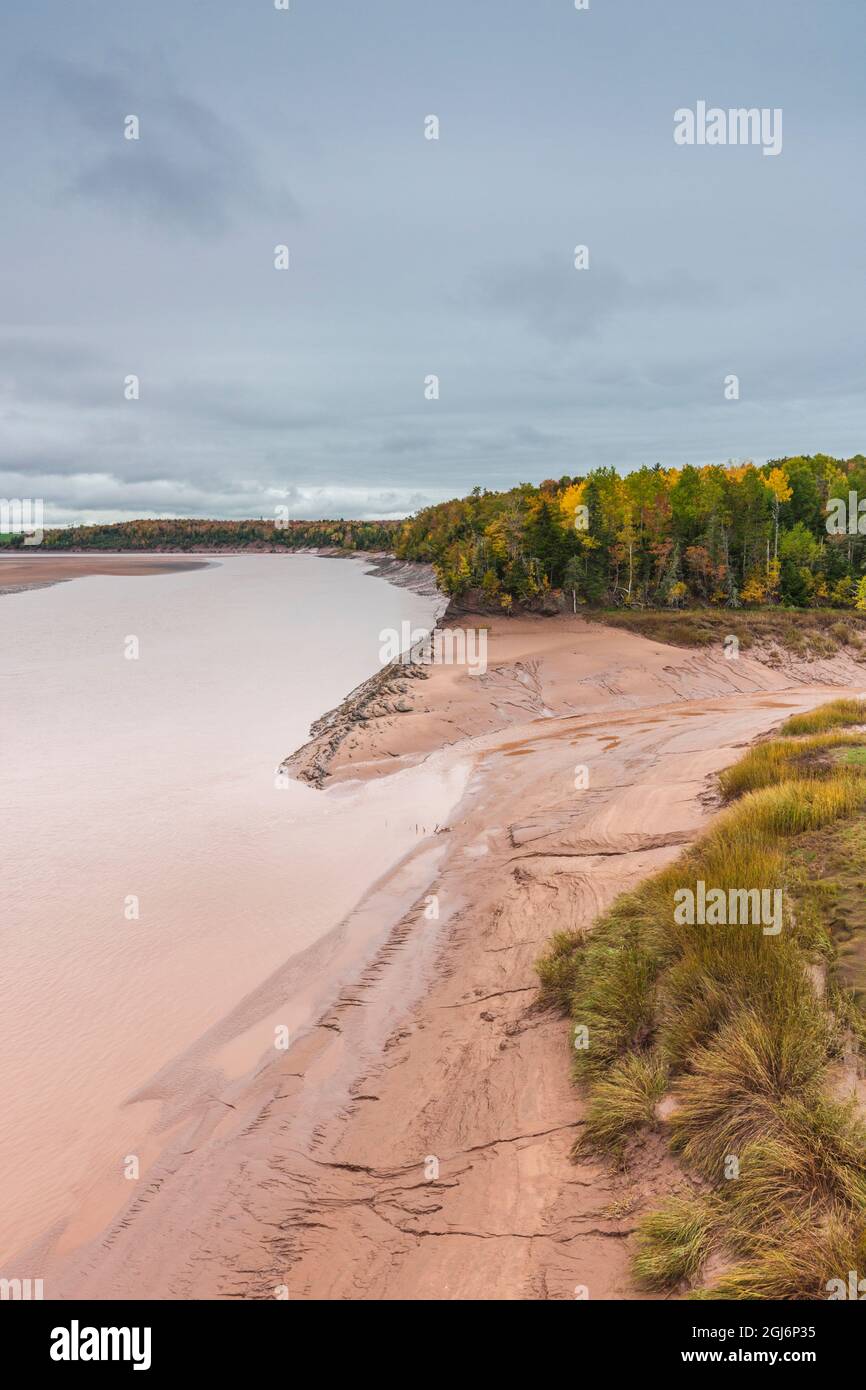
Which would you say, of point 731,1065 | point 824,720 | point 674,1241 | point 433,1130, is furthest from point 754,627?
point 674,1241

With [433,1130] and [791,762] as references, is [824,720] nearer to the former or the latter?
[791,762]

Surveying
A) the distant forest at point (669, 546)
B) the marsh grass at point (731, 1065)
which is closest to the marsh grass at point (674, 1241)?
the marsh grass at point (731, 1065)

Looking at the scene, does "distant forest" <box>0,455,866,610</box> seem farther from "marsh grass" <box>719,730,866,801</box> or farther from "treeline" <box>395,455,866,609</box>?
"marsh grass" <box>719,730,866,801</box>

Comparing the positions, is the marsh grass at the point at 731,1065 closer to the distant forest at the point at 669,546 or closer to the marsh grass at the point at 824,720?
the marsh grass at the point at 824,720

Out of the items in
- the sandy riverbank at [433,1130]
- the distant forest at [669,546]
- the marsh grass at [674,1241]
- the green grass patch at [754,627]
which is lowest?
the sandy riverbank at [433,1130]

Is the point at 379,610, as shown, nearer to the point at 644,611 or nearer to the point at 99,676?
the point at 644,611

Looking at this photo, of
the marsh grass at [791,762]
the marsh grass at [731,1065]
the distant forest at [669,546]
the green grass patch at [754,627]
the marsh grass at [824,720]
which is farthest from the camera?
the distant forest at [669,546]

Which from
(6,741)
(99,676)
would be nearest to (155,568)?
(99,676)
